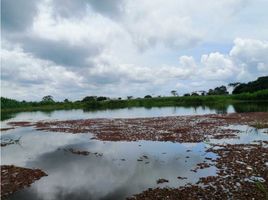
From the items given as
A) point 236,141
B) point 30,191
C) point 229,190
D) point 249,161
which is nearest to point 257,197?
point 229,190

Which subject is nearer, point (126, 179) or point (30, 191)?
point (30, 191)

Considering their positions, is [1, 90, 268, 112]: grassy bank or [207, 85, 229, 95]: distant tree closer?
[1, 90, 268, 112]: grassy bank

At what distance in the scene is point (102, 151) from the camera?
2378cm

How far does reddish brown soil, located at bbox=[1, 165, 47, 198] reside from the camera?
558 inches

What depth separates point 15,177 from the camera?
1603 centimetres

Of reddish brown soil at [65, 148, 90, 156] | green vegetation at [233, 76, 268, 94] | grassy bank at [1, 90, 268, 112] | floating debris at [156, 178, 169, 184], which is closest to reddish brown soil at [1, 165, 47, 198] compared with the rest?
reddish brown soil at [65, 148, 90, 156]

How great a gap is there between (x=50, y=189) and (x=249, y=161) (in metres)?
10.9

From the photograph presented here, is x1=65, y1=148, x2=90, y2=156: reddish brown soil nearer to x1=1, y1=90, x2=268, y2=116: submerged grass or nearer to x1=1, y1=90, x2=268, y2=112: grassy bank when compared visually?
x1=1, y1=90, x2=268, y2=116: submerged grass

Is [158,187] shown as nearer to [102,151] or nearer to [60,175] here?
[60,175]

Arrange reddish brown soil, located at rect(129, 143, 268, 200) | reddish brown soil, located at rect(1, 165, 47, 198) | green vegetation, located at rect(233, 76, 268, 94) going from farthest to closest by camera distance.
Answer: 1. green vegetation, located at rect(233, 76, 268, 94)
2. reddish brown soil, located at rect(1, 165, 47, 198)
3. reddish brown soil, located at rect(129, 143, 268, 200)

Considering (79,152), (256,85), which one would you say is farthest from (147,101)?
(79,152)

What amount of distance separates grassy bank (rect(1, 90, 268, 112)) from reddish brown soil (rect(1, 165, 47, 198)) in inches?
4262

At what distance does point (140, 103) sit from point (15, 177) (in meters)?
132

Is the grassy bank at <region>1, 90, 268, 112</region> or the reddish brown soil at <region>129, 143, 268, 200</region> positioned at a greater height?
the grassy bank at <region>1, 90, 268, 112</region>
